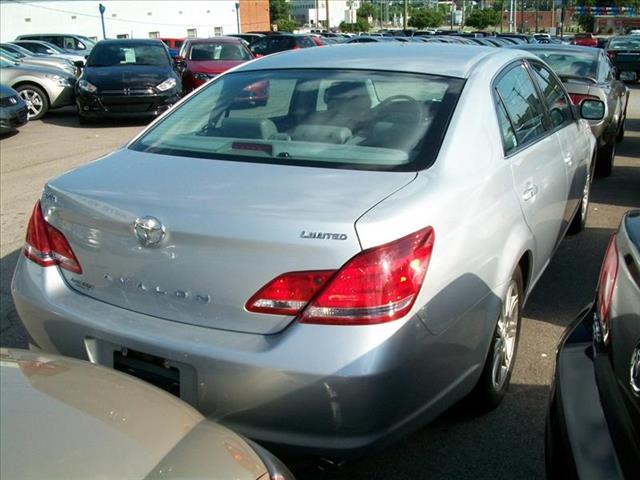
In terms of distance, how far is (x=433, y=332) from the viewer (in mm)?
2564

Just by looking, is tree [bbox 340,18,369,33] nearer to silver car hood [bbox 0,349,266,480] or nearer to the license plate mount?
the license plate mount

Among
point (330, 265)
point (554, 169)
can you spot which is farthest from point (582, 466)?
point (554, 169)

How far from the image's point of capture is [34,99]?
47.5 ft

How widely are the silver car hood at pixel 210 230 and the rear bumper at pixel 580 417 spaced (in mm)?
771

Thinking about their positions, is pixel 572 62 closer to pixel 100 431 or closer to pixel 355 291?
pixel 355 291

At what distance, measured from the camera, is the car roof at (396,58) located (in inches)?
141

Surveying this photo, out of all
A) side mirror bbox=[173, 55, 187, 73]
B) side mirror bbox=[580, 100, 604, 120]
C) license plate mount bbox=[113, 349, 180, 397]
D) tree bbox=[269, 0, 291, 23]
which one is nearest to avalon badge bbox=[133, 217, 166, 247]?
license plate mount bbox=[113, 349, 180, 397]

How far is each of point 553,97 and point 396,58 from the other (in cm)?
152

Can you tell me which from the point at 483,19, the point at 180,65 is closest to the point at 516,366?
the point at 180,65

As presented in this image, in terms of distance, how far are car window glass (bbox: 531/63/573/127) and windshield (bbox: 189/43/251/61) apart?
12105 mm

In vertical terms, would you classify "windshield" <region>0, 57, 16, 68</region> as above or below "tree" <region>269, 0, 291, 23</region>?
below

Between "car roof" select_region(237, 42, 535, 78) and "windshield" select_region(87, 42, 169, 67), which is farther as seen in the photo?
"windshield" select_region(87, 42, 169, 67)

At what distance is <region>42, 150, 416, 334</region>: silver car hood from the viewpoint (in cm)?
244

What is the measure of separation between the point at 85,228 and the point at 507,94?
2.21 m
